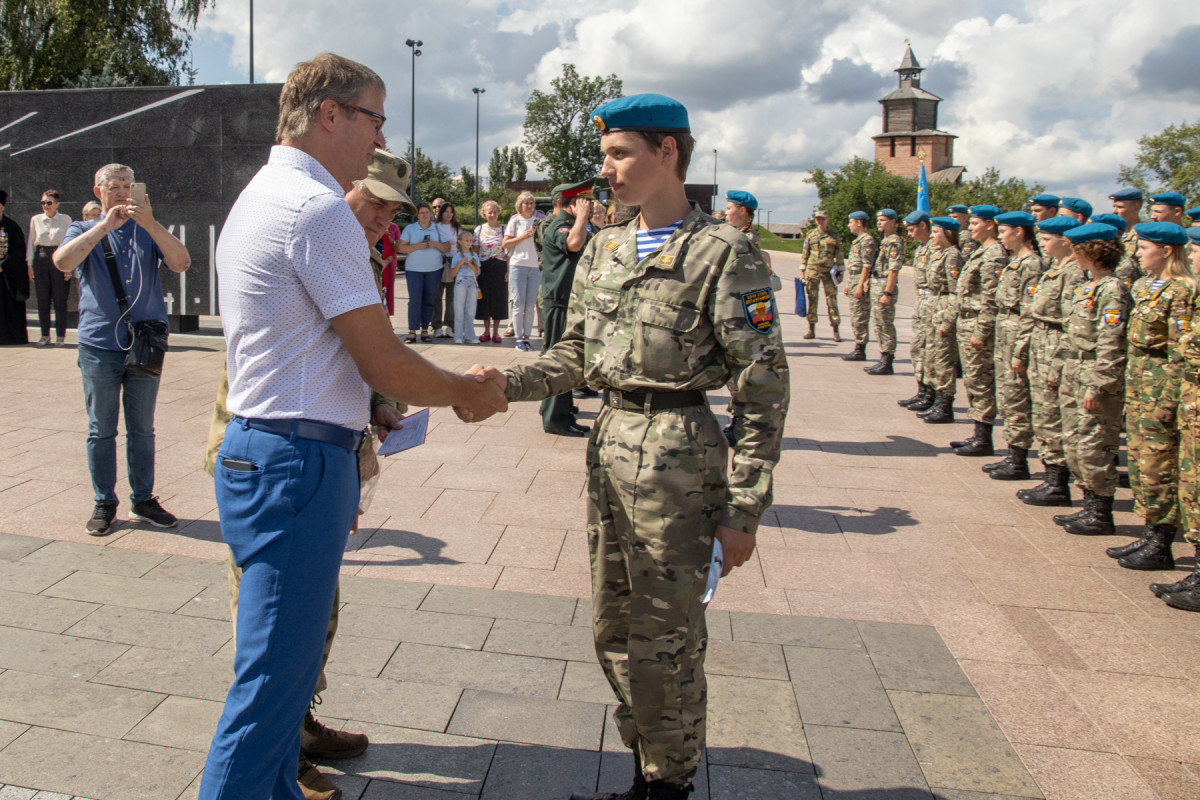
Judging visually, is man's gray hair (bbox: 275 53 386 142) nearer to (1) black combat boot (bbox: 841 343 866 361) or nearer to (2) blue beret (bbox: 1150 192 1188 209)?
(2) blue beret (bbox: 1150 192 1188 209)

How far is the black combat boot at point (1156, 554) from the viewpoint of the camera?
5035 mm

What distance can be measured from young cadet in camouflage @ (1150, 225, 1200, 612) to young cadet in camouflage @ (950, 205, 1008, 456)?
2917 millimetres

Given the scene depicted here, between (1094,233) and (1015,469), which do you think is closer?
(1094,233)

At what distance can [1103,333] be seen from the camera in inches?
221

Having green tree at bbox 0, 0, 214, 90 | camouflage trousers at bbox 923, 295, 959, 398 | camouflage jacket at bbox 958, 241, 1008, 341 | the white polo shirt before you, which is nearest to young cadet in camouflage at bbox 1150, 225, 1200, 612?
camouflage jacket at bbox 958, 241, 1008, 341

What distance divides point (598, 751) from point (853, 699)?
40.4 inches

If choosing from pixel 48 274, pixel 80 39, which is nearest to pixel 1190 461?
pixel 48 274

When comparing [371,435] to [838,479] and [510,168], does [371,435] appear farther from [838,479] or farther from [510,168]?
[510,168]

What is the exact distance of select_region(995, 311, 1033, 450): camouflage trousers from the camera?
275 inches

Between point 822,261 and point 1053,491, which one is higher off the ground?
point 822,261

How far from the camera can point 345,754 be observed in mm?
2924

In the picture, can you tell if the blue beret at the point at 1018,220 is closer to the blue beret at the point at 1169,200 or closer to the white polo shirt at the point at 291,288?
the blue beret at the point at 1169,200

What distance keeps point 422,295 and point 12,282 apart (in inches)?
194

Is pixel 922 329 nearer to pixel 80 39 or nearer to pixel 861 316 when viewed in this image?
pixel 861 316
